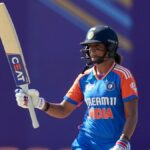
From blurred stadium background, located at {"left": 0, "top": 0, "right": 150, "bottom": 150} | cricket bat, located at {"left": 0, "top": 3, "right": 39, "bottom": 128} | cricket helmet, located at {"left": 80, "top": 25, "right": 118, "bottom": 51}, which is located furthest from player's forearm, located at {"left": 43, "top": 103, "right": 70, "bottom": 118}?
blurred stadium background, located at {"left": 0, "top": 0, "right": 150, "bottom": 150}

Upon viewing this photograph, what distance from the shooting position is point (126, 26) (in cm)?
688

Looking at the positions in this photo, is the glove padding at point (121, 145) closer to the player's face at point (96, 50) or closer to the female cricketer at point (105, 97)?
the female cricketer at point (105, 97)

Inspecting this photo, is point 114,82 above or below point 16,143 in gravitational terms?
above

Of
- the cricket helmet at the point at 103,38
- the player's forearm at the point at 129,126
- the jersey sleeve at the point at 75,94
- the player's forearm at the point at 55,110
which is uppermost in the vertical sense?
the cricket helmet at the point at 103,38

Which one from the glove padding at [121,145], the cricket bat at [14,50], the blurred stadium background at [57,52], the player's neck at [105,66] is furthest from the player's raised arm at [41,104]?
the blurred stadium background at [57,52]

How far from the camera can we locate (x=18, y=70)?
5121 millimetres

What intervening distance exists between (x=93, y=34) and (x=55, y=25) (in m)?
2.17

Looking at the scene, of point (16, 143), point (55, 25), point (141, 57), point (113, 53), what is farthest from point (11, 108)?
point (113, 53)

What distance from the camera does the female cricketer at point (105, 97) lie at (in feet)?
15.6

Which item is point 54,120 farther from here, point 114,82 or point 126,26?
point 114,82

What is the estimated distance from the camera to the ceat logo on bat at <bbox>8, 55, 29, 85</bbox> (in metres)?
5.09

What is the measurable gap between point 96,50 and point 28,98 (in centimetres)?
63

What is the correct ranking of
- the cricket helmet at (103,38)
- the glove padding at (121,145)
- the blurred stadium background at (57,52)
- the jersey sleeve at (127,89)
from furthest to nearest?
the blurred stadium background at (57,52) < the cricket helmet at (103,38) < the jersey sleeve at (127,89) < the glove padding at (121,145)

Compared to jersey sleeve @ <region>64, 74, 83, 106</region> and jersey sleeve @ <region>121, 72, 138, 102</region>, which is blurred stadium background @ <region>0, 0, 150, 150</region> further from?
jersey sleeve @ <region>121, 72, 138, 102</region>
